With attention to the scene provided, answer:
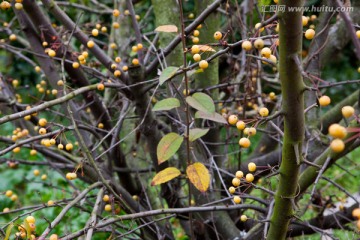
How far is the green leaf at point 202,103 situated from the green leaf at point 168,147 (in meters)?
0.13

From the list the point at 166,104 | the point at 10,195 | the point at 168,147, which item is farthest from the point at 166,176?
the point at 10,195

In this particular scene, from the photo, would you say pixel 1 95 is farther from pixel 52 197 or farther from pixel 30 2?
pixel 52 197

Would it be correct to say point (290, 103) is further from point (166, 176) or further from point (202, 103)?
point (166, 176)

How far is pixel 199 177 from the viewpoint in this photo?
1253mm

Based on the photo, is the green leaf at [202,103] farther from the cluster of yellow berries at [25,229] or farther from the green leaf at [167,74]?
the cluster of yellow berries at [25,229]

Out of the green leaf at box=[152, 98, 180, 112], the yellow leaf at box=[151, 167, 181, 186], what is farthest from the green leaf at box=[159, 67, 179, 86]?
the yellow leaf at box=[151, 167, 181, 186]

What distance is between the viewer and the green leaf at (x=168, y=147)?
122 cm

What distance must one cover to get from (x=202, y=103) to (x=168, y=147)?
166mm

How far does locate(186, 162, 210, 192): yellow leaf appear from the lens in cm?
123

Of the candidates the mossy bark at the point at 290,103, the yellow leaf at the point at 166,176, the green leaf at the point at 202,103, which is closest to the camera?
the mossy bark at the point at 290,103

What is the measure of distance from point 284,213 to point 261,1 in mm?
619

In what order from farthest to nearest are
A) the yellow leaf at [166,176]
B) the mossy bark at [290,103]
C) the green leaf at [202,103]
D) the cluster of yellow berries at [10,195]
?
the cluster of yellow berries at [10,195] < the yellow leaf at [166,176] < the green leaf at [202,103] < the mossy bark at [290,103]

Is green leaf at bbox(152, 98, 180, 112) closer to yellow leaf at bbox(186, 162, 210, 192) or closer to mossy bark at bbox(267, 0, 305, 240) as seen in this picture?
yellow leaf at bbox(186, 162, 210, 192)

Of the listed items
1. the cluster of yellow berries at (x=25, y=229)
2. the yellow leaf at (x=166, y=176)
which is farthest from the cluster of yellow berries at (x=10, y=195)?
the yellow leaf at (x=166, y=176)
